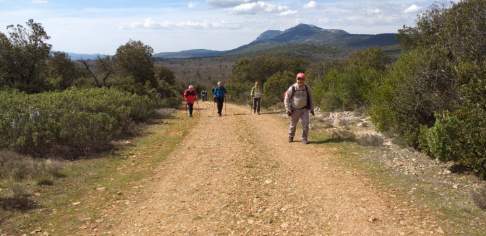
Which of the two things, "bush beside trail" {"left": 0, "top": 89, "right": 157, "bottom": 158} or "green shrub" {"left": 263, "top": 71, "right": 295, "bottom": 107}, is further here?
"green shrub" {"left": 263, "top": 71, "right": 295, "bottom": 107}

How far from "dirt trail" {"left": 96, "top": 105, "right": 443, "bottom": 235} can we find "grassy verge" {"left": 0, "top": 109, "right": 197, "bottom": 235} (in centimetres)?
43

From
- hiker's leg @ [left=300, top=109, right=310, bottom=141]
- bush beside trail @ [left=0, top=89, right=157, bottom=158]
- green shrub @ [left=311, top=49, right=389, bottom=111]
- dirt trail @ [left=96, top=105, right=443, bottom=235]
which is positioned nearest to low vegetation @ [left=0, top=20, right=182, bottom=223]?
bush beside trail @ [left=0, top=89, right=157, bottom=158]

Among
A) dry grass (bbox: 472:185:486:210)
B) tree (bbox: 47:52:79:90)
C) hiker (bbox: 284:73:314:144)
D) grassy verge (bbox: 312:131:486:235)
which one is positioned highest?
tree (bbox: 47:52:79:90)

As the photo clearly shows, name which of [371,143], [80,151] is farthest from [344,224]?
[80,151]

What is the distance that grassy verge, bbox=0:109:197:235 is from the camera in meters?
6.84

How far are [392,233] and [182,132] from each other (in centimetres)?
1079

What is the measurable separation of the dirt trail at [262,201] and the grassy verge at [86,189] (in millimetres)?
433

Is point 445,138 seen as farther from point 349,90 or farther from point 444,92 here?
point 349,90

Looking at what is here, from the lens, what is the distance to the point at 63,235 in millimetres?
6422

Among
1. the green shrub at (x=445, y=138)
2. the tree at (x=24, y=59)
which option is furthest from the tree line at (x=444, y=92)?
the tree at (x=24, y=59)

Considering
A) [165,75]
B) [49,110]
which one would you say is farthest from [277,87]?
[49,110]

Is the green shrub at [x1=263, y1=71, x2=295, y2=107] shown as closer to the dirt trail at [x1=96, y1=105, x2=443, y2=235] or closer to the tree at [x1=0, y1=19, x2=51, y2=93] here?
the tree at [x1=0, y1=19, x2=51, y2=93]

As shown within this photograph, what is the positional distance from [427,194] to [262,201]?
272 cm

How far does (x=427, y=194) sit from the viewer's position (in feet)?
26.2
